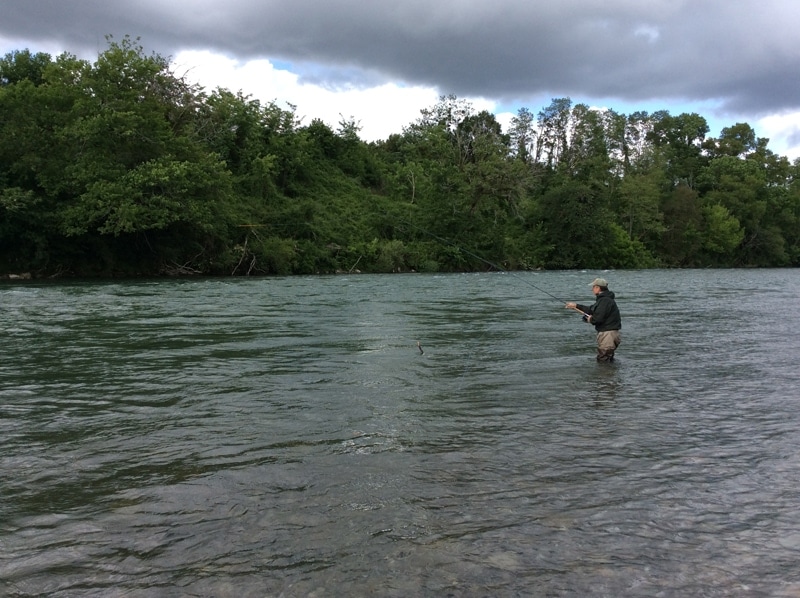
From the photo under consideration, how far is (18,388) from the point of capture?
8.70m

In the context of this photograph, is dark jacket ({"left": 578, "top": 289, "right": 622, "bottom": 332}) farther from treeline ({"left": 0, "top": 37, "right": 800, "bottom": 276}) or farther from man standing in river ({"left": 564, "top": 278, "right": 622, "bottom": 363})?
treeline ({"left": 0, "top": 37, "right": 800, "bottom": 276})

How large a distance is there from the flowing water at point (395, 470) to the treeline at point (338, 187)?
2627 centimetres

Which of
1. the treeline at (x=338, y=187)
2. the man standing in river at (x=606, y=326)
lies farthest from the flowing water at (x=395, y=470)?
the treeline at (x=338, y=187)

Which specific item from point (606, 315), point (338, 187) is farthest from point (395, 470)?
point (338, 187)

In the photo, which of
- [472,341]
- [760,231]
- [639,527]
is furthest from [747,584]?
[760,231]

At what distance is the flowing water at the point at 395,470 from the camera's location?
157 inches

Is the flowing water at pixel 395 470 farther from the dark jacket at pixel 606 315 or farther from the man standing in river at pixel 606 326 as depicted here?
the dark jacket at pixel 606 315

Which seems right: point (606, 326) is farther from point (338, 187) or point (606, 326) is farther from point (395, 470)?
point (338, 187)

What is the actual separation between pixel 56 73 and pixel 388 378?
35987 millimetres

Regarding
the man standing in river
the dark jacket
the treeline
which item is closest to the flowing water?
the man standing in river

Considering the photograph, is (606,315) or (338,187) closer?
(606,315)

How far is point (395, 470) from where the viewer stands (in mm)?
5691

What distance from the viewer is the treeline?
116 feet

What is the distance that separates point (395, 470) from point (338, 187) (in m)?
59.0
